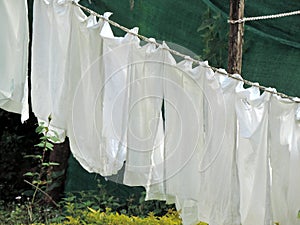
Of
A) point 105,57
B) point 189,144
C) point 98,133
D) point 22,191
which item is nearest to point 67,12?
point 105,57

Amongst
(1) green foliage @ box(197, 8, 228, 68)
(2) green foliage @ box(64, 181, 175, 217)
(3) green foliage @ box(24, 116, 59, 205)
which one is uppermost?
(1) green foliage @ box(197, 8, 228, 68)

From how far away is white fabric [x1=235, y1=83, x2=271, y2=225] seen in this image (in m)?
3.22

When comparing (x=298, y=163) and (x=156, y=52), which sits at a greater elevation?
(x=156, y=52)

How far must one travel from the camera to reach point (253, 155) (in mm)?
3271

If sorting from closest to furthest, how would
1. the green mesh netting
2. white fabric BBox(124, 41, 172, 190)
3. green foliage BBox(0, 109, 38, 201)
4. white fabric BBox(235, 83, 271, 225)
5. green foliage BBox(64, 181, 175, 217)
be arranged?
white fabric BBox(235, 83, 271, 225)
white fabric BBox(124, 41, 172, 190)
the green mesh netting
green foliage BBox(64, 181, 175, 217)
green foliage BBox(0, 109, 38, 201)

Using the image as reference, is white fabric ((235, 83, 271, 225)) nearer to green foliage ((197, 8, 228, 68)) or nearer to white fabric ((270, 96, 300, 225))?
white fabric ((270, 96, 300, 225))

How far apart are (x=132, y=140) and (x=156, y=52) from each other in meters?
0.39

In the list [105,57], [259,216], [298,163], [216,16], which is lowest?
[259,216]

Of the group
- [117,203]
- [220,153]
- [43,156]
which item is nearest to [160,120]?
[220,153]

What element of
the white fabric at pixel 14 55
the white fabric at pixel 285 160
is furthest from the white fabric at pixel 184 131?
the white fabric at pixel 14 55

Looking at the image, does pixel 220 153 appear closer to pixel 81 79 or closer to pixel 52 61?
pixel 81 79

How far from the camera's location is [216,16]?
16.0 ft

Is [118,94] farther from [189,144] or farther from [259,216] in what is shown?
[259,216]

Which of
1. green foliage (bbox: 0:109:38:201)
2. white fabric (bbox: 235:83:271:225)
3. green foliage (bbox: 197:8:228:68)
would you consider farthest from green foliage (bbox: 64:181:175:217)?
white fabric (bbox: 235:83:271:225)
